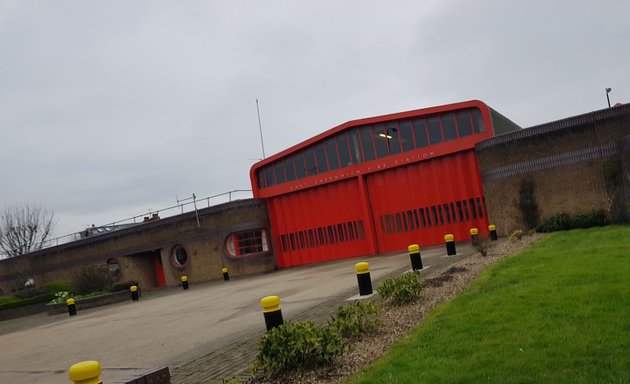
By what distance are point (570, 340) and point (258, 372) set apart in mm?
3267

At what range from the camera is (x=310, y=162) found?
2670 centimetres

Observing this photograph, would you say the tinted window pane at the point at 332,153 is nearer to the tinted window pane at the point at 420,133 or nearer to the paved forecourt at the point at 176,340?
the tinted window pane at the point at 420,133

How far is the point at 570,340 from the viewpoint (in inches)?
190

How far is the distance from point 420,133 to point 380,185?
306 cm

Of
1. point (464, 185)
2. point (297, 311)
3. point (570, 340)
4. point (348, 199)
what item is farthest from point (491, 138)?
point (570, 340)

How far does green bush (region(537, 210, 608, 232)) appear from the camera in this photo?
55.6 feet

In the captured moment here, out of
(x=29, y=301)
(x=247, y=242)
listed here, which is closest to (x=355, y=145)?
(x=247, y=242)

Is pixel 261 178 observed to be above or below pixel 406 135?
below

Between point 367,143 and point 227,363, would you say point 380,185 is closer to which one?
point 367,143

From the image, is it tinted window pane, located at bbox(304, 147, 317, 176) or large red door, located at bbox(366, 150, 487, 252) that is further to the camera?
tinted window pane, located at bbox(304, 147, 317, 176)

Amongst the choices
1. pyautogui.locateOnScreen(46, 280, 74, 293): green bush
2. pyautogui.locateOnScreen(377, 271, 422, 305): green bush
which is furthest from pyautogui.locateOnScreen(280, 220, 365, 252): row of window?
pyautogui.locateOnScreen(377, 271, 422, 305): green bush

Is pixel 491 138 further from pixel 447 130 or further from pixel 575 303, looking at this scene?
pixel 575 303

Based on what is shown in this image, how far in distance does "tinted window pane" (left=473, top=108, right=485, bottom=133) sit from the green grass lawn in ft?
45.4

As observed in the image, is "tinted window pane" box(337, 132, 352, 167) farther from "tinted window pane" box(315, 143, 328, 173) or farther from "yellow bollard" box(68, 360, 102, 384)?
"yellow bollard" box(68, 360, 102, 384)
